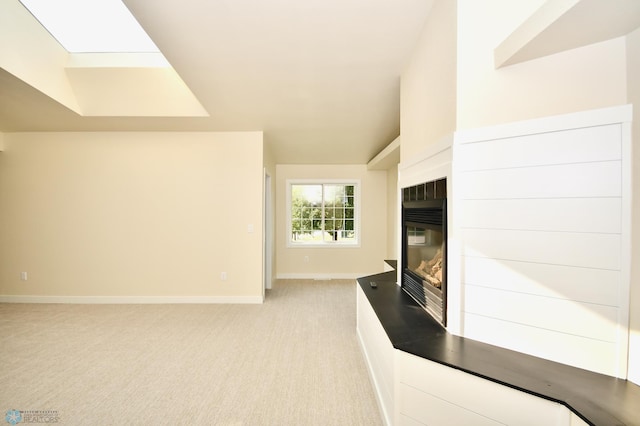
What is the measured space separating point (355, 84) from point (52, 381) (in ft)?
11.8

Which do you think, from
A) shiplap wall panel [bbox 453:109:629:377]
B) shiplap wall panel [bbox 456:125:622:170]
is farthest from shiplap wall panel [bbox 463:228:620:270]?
shiplap wall panel [bbox 456:125:622:170]

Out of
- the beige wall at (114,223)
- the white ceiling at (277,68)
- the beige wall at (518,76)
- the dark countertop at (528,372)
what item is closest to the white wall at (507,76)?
the beige wall at (518,76)

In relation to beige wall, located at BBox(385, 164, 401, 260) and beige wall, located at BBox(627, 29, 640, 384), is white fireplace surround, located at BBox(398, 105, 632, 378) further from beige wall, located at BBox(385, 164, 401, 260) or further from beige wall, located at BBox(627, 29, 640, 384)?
beige wall, located at BBox(385, 164, 401, 260)

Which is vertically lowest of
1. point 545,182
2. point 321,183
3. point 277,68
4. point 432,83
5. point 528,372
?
point 528,372

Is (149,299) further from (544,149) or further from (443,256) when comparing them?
(544,149)

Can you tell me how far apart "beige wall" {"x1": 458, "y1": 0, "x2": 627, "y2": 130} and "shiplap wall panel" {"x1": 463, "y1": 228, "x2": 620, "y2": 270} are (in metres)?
0.56

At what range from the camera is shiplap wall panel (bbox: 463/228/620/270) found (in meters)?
1.15

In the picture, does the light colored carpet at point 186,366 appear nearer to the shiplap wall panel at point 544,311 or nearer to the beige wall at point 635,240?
the shiplap wall panel at point 544,311

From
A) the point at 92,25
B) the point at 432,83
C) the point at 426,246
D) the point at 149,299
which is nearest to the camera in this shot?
the point at 432,83

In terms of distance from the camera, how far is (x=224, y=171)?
415 centimetres

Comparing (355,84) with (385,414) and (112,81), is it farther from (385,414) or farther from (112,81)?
(112,81)

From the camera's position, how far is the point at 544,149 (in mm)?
1271

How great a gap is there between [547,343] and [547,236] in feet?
1.61

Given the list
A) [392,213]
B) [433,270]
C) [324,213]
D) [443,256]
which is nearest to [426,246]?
[433,270]
